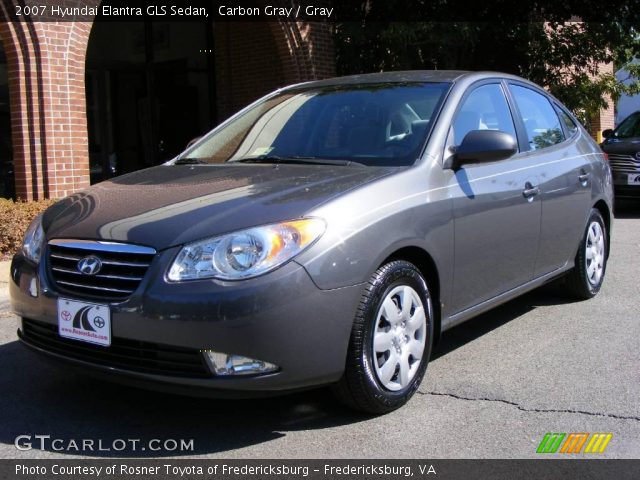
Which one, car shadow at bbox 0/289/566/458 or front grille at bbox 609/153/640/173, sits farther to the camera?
front grille at bbox 609/153/640/173

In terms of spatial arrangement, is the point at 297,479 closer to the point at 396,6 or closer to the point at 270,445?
the point at 270,445

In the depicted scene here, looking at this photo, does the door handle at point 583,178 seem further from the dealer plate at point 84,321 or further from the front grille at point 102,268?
the dealer plate at point 84,321

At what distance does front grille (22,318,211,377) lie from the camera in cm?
303

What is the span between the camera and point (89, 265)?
127 inches

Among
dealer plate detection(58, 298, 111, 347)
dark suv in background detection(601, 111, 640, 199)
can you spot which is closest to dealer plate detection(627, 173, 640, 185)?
dark suv in background detection(601, 111, 640, 199)

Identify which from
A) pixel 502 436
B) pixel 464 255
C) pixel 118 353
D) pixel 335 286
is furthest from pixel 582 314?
pixel 118 353

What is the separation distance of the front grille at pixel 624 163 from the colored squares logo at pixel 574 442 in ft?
29.8

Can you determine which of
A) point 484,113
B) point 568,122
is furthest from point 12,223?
point 568,122

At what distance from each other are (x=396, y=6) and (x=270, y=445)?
909 cm

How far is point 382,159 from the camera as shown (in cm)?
394

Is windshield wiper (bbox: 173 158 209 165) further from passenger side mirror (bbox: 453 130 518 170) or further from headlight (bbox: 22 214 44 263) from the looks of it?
passenger side mirror (bbox: 453 130 518 170)

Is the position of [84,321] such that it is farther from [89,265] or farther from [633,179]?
[633,179]

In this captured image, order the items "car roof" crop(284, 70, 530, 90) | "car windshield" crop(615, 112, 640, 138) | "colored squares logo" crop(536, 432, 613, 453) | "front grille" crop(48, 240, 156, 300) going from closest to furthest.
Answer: "front grille" crop(48, 240, 156, 300)
"colored squares logo" crop(536, 432, 613, 453)
"car roof" crop(284, 70, 530, 90)
"car windshield" crop(615, 112, 640, 138)

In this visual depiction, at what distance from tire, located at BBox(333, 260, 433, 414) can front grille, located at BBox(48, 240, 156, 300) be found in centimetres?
99
